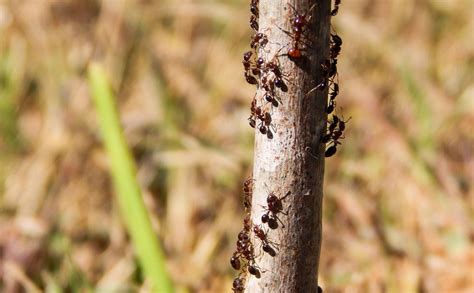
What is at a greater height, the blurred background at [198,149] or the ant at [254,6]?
the blurred background at [198,149]

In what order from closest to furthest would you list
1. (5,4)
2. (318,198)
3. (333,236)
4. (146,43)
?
(318,198)
(333,236)
(146,43)
(5,4)

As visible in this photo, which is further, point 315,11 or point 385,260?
point 385,260

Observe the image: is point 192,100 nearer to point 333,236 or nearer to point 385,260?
point 333,236

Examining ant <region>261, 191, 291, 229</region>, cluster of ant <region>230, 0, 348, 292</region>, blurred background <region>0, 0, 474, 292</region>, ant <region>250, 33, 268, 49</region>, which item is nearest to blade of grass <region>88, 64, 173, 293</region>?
cluster of ant <region>230, 0, 348, 292</region>

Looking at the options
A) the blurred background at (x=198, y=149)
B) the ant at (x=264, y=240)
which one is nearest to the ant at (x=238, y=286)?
the ant at (x=264, y=240)

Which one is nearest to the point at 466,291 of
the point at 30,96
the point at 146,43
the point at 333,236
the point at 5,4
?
the point at 333,236

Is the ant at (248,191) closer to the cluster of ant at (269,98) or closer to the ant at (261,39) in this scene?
the cluster of ant at (269,98)

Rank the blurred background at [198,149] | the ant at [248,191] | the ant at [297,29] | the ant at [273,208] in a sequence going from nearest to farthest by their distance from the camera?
the ant at [297,29] → the ant at [273,208] → the ant at [248,191] → the blurred background at [198,149]

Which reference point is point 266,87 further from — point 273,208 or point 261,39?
point 273,208
